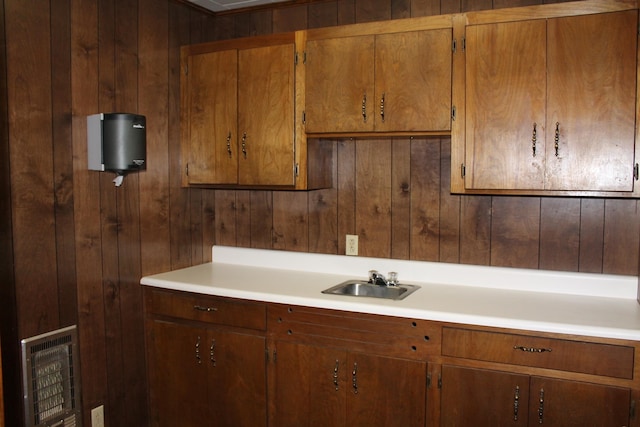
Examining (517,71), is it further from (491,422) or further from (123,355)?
(123,355)

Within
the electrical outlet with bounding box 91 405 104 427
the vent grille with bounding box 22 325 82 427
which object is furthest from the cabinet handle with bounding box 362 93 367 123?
the electrical outlet with bounding box 91 405 104 427

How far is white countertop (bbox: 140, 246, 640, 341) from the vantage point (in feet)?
6.87

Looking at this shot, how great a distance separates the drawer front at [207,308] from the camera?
257cm

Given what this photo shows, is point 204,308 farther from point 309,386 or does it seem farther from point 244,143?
point 244,143

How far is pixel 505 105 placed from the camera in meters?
2.32

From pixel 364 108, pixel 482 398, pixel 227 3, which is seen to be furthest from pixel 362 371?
pixel 227 3

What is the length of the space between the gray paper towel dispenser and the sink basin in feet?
3.63

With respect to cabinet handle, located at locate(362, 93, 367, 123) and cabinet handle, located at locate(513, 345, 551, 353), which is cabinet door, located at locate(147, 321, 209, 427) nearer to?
cabinet handle, located at locate(362, 93, 367, 123)

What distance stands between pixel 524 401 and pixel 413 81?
139cm

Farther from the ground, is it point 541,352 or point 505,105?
point 505,105

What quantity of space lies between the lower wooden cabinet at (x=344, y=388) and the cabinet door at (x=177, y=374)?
44 centimetres

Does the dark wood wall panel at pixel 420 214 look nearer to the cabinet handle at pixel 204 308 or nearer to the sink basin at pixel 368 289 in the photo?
the sink basin at pixel 368 289

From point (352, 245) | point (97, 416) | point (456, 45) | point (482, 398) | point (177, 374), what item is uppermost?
point (456, 45)

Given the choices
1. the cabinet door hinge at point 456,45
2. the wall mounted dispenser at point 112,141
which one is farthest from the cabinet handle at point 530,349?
the wall mounted dispenser at point 112,141
